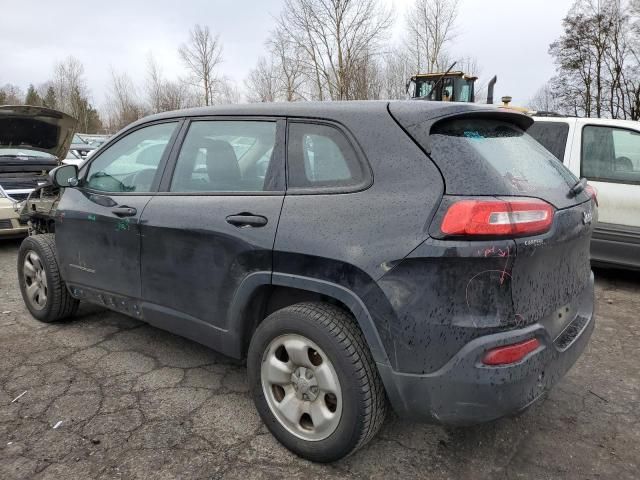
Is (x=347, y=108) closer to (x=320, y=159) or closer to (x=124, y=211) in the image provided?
(x=320, y=159)

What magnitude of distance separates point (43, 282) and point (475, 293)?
11.1 ft

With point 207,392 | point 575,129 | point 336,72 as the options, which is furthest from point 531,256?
point 336,72

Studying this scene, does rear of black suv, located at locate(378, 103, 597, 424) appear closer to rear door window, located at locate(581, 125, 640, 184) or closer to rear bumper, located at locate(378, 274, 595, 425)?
rear bumper, located at locate(378, 274, 595, 425)

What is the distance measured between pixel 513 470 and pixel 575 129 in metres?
4.00

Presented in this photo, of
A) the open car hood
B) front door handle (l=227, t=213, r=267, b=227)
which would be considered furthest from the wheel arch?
the open car hood

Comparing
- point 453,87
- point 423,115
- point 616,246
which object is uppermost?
Result: point 453,87

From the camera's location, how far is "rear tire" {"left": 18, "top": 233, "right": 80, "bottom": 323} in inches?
146

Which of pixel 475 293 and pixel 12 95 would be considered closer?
pixel 475 293

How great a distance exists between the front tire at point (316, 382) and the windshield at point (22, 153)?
610cm

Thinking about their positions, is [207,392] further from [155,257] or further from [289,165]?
[289,165]

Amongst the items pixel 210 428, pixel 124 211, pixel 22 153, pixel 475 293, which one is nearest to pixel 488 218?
pixel 475 293

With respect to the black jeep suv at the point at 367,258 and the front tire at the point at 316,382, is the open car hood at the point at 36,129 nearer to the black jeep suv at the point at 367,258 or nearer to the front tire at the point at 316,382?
the black jeep suv at the point at 367,258

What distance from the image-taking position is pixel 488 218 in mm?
1799

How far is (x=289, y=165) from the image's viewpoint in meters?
2.33
